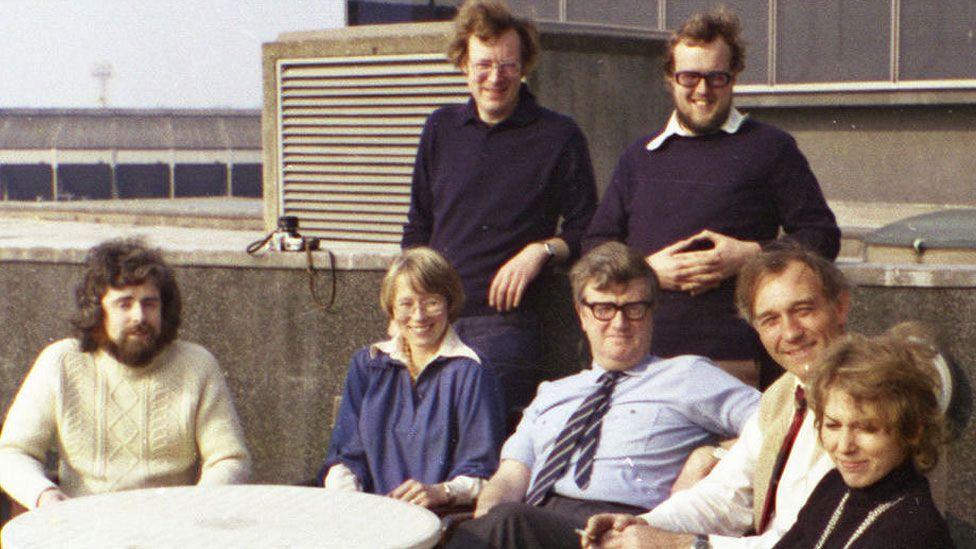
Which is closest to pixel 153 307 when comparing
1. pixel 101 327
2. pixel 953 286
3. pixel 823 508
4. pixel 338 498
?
pixel 101 327

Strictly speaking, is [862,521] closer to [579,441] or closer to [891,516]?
[891,516]

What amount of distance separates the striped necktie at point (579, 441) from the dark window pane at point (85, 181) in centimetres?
3395

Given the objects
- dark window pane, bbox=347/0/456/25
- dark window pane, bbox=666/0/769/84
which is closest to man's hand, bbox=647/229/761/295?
dark window pane, bbox=347/0/456/25

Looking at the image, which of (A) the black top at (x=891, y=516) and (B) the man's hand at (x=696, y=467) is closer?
(A) the black top at (x=891, y=516)

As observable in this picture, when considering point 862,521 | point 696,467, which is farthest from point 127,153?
point 862,521

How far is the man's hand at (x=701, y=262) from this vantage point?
4.72m

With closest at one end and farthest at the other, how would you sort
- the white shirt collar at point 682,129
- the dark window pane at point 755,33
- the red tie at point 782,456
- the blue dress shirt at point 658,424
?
1. the red tie at point 782,456
2. the blue dress shirt at point 658,424
3. the white shirt collar at point 682,129
4. the dark window pane at point 755,33

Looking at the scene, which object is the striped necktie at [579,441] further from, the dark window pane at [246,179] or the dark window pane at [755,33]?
the dark window pane at [246,179]

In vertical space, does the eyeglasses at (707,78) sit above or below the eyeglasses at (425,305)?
above

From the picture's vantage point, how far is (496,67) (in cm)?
→ 536

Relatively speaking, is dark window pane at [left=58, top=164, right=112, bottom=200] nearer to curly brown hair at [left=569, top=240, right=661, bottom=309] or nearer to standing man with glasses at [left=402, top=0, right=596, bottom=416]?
standing man with glasses at [left=402, top=0, right=596, bottom=416]

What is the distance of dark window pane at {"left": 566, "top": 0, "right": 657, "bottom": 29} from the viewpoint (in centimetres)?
2302

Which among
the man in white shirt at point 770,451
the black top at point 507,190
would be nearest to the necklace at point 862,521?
the man in white shirt at point 770,451

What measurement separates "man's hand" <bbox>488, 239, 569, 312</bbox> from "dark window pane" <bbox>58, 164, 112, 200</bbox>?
33124 millimetres
